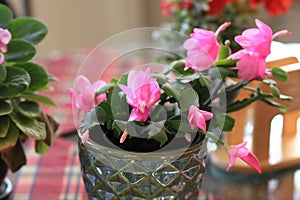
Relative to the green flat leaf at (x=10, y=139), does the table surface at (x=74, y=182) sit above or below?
below

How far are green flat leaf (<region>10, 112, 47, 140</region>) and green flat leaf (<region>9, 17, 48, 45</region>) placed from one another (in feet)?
0.41

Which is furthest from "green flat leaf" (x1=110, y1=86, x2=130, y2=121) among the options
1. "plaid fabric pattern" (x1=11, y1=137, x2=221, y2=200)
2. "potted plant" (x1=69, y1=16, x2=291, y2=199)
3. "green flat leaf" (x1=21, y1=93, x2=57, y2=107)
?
"plaid fabric pattern" (x1=11, y1=137, x2=221, y2=200)

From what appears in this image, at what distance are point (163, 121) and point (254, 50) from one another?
16 centimetres

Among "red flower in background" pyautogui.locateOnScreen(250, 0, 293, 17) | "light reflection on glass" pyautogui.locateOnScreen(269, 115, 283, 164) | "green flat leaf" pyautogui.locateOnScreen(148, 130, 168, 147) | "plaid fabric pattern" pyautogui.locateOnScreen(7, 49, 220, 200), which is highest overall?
"green flat leaf" pyautogui.locateOnScreen(148, 130, 168, 147)

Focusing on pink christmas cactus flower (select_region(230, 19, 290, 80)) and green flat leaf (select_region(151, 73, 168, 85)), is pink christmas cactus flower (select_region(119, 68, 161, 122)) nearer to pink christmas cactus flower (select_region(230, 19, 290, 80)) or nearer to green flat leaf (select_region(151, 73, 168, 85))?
green flat leaf (select_region(151, 73, 168, 85))

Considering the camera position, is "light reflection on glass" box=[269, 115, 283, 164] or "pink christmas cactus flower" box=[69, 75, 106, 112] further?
"light reflection on glass" box=[269, 115, 283, 164]

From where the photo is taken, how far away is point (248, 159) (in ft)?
2.27

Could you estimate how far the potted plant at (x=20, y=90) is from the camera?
790 millimetres

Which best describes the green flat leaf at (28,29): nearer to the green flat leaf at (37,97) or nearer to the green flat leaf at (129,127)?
the green flat leaf at (37,97)

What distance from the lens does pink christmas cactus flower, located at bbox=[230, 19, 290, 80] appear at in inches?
28.4

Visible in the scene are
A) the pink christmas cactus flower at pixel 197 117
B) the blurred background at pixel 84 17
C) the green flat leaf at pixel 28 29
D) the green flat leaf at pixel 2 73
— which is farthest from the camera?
the blurred background at pixel 84 17

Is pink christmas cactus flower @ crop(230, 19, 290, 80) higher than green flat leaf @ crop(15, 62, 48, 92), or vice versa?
pink christmas cactus flower @ crop(230, 19, 290, 80)

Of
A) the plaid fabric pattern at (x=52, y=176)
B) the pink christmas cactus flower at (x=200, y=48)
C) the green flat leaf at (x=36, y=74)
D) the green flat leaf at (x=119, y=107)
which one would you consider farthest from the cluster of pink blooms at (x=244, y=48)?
the plaid fabric pattern at (x=52, y=176)

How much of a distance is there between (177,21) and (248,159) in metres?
0.67
